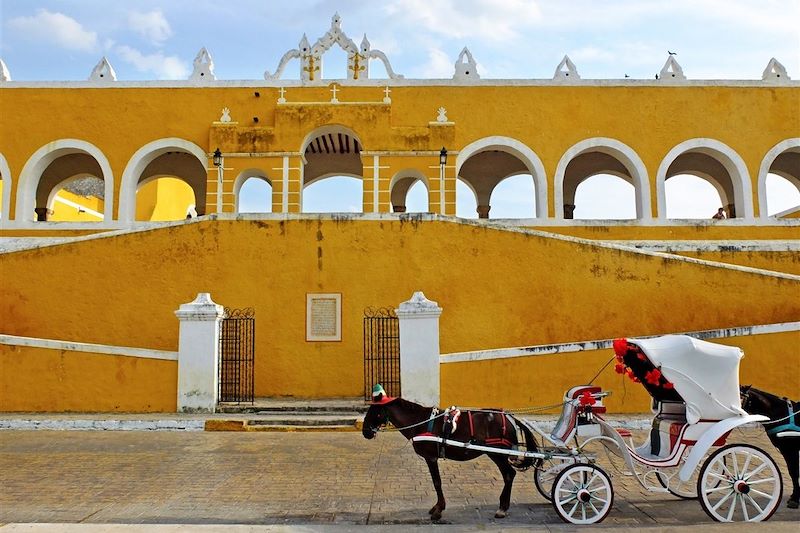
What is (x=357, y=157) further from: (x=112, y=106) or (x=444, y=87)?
(x=112, y=106)

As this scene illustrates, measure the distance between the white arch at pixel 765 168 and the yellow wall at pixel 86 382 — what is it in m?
13.4

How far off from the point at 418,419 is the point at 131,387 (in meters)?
5.58

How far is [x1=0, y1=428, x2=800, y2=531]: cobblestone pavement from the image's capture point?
171 inches

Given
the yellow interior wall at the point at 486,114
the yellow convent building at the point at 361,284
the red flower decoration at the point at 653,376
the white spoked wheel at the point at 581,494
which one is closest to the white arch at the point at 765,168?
the yellow interior wall at the point at 486,114

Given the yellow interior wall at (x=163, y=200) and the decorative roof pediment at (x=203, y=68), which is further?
the yellow interior wall at (x=163, y=200)

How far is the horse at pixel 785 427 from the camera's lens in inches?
178

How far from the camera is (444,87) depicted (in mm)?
15133

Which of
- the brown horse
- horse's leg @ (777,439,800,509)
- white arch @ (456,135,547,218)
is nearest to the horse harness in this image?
the brown horse

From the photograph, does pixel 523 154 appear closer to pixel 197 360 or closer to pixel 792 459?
pixel 197 360

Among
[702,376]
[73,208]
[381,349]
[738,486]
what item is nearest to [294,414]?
[381,349]

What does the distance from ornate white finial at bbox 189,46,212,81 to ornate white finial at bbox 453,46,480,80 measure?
5.91 meters

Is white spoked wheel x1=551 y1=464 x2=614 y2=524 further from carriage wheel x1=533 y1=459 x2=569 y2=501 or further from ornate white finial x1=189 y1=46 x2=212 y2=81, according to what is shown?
ornate white finial x1=189 y1=46 x2=212 y2=81

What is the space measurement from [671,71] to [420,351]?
1111 centimetres

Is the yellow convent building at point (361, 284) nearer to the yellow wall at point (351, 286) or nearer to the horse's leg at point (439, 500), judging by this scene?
the yellow wall at point (351, 286)
